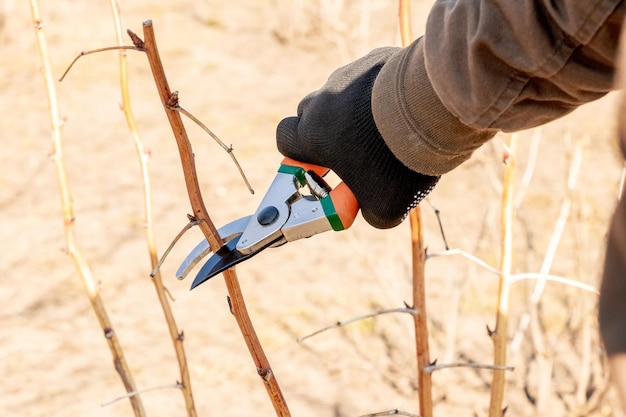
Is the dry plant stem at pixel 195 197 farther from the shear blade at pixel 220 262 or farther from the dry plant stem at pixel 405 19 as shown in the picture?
the dry plant stem at pixel 405 19

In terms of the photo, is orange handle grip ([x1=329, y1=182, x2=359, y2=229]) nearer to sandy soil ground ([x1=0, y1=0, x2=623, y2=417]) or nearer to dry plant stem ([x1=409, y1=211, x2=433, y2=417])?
dry plant stem ([x1=409, y1=211, x2=433, y2=417])

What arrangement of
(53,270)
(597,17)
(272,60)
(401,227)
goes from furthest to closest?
1. (272,60)
2. (401,227)
3. (53,270)
4. (597,17)

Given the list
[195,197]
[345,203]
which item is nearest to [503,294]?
[345,203]

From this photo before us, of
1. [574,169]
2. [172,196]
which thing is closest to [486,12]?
[574,169]

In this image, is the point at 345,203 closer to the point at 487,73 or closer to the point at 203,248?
the point at 203,248

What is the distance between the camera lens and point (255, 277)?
9.22 feet

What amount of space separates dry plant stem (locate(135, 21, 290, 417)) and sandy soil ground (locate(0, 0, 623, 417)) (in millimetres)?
801

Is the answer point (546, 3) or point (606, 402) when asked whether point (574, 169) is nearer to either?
point (606, 402)

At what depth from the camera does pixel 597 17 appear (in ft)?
2.85

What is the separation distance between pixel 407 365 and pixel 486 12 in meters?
1.65

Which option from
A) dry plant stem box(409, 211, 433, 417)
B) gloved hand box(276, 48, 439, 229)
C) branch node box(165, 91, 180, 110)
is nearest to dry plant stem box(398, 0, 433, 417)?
dry plant stem box(409, 211, 433, 417)

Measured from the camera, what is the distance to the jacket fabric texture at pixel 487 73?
0.91 metres

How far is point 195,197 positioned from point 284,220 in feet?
0.61

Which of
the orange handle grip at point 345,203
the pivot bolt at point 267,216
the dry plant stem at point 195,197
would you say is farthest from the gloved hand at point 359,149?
the dry plant stem at point 195,197
